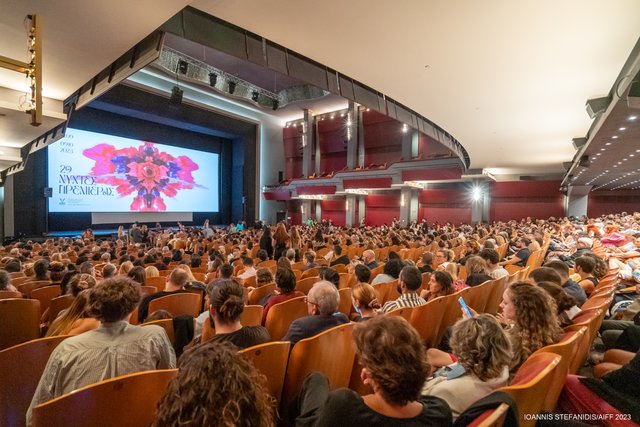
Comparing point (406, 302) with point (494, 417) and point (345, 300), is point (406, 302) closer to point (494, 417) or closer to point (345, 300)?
point (345, 300)

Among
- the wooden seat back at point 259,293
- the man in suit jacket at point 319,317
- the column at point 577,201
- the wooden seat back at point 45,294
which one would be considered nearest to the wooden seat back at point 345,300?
the wooden seat back at point 259,293

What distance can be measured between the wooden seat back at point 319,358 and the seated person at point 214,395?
35.3 inches

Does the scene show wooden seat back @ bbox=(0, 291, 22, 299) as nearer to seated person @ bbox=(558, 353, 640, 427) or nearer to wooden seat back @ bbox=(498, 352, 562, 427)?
wooden seat back @ bbox=(498, 352, 562, 427)

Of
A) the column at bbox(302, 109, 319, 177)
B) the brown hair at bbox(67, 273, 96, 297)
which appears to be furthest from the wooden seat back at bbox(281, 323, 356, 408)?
the column at bbox(302, 109, 319, 177)

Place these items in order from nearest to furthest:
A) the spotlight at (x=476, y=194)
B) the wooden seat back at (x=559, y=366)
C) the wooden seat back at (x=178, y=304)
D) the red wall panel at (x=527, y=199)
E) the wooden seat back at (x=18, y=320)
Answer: the wooden seat back at (x=559, y=366) → the wooden seat back at (x=18, y=320) → the wooden seat back at (x=178, y=304) → the red wall panel at (x=527, y=199) → the spotlight at (x=476, y=194)

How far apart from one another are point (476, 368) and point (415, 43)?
11.6 feet

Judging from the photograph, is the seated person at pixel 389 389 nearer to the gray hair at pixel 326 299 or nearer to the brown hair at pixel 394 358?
the brown hair at pixel 394 358

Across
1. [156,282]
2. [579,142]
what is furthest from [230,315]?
[579,142]

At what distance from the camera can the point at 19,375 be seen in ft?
5.72

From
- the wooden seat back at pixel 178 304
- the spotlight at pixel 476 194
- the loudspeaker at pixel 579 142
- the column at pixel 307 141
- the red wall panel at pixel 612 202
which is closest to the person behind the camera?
the wooden seat back at pixel 178 304

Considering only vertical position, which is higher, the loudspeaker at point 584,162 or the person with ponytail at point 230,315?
the loudspeaker at point 584,162

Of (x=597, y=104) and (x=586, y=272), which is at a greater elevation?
(x=597, y=104)

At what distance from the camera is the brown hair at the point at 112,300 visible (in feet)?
5.59

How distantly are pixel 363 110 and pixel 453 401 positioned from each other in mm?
23548
